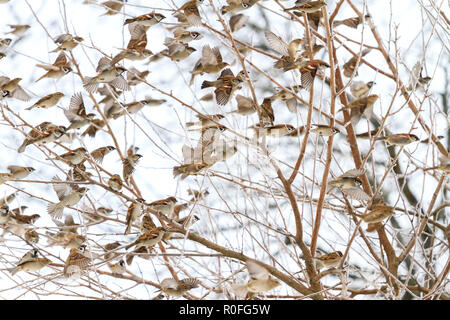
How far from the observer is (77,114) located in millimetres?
1887

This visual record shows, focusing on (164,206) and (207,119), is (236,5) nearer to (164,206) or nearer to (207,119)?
(207,119)

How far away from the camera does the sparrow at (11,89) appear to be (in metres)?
1.95

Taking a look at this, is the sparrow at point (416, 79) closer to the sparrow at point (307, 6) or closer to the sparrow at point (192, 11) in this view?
the sparrow at point (307, 6)

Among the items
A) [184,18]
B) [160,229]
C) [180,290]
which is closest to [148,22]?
[184,18]

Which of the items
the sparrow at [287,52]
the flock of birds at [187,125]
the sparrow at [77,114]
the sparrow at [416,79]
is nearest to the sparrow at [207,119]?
the flock of birds at [187,125]

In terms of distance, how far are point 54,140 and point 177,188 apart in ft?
1.66

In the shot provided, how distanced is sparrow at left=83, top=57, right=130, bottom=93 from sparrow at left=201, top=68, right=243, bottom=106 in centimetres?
28

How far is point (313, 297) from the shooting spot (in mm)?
1749

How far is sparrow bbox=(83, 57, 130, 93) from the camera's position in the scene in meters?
1.80

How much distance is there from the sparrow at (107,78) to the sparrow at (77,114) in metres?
0.07

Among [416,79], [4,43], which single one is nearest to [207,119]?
[416,79]

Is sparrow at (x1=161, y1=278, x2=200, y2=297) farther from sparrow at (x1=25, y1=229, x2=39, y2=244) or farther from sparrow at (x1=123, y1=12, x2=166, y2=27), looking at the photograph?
sparrow at (x1=123, y1=12, x2=166, y2=27)
